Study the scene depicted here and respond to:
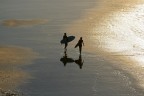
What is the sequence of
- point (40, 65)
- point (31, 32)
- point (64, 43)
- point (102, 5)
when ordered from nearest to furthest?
point (40, 65), point (64, 43), point (31, 32), point (102, 5)

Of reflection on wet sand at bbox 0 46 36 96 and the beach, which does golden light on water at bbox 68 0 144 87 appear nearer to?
the beach

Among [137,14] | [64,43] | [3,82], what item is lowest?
[3,82]

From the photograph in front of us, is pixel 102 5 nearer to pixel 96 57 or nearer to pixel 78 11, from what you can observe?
pixel 78 11

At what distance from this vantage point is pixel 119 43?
111 ft

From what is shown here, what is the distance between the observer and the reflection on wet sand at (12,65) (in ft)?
80.7

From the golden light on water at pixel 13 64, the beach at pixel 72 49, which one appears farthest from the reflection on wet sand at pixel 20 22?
the golden light on water at pixel 13 64

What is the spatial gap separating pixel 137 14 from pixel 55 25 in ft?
32.6

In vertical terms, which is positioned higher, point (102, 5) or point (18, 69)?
point (102, 5)

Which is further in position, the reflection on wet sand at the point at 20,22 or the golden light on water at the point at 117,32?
the reflection on wet sand at the point at 20,22

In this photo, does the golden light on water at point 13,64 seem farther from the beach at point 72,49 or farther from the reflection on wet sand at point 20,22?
the reflection on wet sand at point 20,22

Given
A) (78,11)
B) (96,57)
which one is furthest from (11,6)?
(96,57)

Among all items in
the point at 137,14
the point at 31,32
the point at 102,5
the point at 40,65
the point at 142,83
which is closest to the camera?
the point at 142,83

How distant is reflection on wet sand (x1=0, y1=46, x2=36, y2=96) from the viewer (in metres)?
24.6

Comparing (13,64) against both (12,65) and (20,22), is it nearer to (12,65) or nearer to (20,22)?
(12,65)
